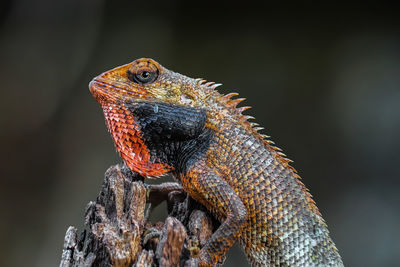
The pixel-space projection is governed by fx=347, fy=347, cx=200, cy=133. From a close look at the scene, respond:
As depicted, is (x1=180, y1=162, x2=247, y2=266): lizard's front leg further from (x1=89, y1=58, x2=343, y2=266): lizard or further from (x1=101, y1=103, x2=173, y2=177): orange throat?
(x1=101, y1=103, x2=173, y2=177): orange throat

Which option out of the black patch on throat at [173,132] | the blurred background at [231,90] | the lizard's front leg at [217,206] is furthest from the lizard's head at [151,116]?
the blurred background at [231,90]

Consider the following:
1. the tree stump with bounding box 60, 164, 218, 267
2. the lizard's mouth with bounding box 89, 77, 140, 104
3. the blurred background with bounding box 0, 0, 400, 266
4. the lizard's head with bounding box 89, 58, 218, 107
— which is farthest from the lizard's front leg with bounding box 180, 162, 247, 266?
the blurred background with bounding box 0, 0, 400, 266

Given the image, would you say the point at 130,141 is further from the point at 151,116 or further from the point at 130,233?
the point at 130,233

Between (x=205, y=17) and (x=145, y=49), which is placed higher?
(x=205, y=17)

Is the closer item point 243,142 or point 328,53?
point 243,142
